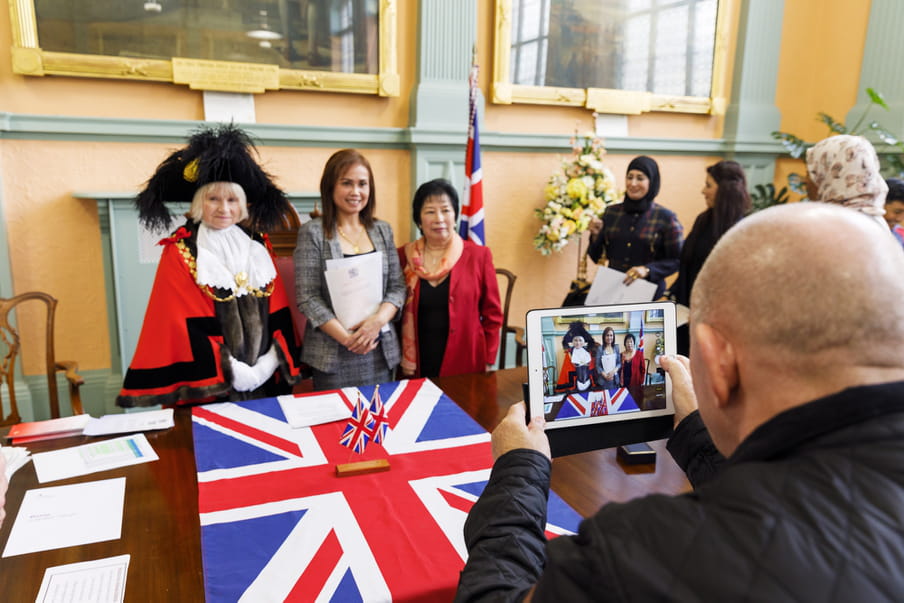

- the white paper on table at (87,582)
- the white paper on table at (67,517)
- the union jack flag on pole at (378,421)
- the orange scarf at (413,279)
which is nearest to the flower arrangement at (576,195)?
the orange scarf at (413,279)

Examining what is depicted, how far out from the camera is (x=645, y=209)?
362 centimetres

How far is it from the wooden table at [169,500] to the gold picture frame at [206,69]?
2.24 m

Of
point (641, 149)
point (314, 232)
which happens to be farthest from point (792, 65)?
point (314, 232)

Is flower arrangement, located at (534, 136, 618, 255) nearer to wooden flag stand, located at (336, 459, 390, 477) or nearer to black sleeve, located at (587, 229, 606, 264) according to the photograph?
black sleeve, located at (587, 229, 606, 264)

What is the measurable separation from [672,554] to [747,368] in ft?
0.75

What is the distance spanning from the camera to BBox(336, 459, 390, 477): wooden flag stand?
5.23ft

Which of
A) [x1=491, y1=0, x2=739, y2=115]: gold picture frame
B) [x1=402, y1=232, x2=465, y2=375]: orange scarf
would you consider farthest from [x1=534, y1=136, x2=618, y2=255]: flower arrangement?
[x1=402, y1=232, x2=465, y2=375]: orange scarf

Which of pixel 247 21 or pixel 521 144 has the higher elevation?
pixel 247 21

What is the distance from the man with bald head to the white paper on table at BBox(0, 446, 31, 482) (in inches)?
60.3

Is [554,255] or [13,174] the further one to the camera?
[554,255]

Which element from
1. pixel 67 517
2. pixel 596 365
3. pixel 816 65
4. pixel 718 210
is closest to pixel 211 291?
pixel 67 517

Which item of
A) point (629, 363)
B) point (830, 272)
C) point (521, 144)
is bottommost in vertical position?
point (629, 363)

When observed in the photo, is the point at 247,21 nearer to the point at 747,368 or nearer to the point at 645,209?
the point at 645,209

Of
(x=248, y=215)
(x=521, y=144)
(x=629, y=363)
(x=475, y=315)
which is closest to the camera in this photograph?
(x=629, y=363)
